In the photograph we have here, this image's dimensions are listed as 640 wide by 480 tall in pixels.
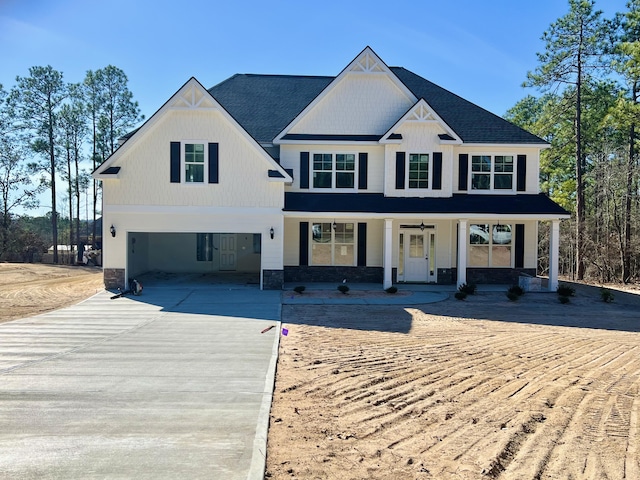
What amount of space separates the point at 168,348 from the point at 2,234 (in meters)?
35.5

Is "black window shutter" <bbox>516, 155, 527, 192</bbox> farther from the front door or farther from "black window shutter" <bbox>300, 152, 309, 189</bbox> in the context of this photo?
"black window shutter" <bbox>300, 152, 309, 189</bbox>

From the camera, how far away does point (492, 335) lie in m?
11.0

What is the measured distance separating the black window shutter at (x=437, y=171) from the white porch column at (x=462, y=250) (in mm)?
1916

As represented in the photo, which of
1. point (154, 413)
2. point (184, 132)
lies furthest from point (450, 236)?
point (154, 413)

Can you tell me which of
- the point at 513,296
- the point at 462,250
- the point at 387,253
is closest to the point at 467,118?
the point at 462,250

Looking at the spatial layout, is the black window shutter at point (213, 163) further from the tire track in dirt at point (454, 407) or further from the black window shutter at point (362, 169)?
the tire track in dirt at point (454, 407)

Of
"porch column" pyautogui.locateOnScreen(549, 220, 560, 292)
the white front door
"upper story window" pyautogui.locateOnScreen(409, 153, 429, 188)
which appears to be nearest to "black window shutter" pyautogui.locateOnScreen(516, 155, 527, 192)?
"porch column" pyautogui.locateOnScreen(549, 220, 560, 292)

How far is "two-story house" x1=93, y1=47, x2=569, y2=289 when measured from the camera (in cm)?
1736

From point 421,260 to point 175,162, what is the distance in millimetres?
10899


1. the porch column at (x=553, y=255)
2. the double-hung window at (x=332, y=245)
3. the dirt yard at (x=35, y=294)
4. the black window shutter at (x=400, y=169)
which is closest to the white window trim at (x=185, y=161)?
the double-hung window at (x=332, y=245)

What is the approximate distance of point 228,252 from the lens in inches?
945

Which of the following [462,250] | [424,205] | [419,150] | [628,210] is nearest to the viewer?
[462,250]

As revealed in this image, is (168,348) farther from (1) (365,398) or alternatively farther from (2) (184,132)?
(2) (184,132)

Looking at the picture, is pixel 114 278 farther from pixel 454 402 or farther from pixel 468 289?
pixel 454 402
